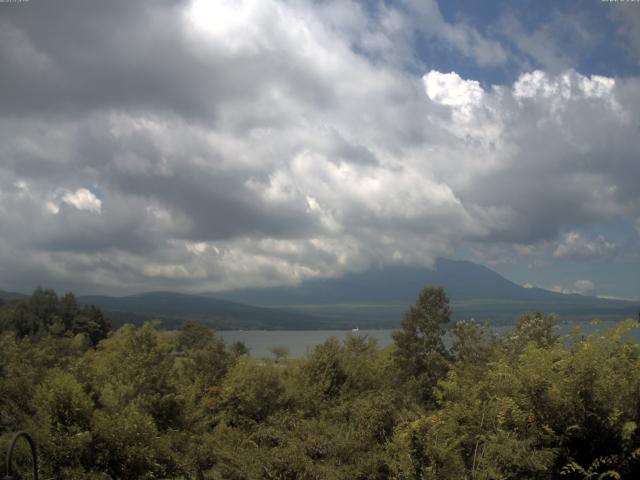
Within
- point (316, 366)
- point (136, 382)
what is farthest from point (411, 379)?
point (136, 382)

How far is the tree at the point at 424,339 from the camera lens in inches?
1567

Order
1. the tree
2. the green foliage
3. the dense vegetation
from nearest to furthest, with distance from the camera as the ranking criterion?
1. the dense vegetation
2. the tree
3. the green foliage

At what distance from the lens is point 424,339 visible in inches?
1644

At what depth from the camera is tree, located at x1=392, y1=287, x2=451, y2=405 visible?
3981 cm

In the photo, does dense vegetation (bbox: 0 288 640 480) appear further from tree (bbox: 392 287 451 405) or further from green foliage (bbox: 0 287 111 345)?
green foliage (bbox: 0 287 111 345)

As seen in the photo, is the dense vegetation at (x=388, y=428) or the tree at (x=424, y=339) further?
the tree at (x=424, y=339)

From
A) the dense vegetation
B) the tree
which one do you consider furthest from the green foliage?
the dense vegetation

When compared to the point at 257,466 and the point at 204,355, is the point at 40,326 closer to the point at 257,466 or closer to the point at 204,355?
the point at 204,355

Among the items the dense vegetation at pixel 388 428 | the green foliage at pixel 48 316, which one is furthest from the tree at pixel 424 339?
the green foliage at pixel 48 316

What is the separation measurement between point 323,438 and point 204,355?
19512 millimetres

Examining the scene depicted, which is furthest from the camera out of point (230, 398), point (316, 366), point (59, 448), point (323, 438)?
point (316, 366)

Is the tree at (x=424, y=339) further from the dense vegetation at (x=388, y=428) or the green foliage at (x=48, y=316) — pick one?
the green foliage at (x=48, y=316)

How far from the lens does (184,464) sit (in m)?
12.6

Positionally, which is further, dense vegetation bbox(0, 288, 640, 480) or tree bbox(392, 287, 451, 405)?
tree bbox(392, 287, 451, 405)
